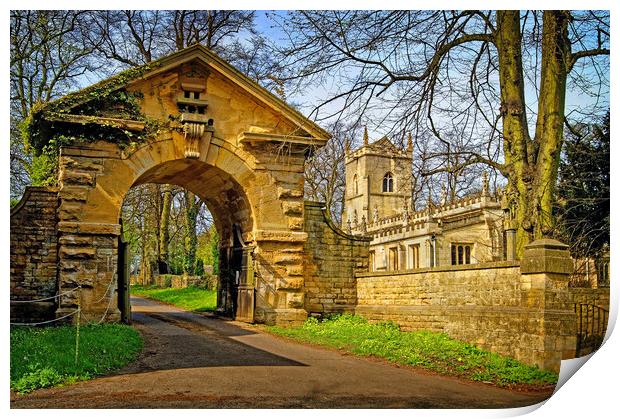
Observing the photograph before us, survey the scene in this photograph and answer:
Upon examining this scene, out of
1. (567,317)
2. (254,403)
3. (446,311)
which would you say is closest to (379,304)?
(446,311)

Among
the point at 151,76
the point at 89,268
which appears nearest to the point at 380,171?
the point at 151,76

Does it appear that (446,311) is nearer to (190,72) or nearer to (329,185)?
(190,72)

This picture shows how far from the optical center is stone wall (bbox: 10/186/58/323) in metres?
12.7

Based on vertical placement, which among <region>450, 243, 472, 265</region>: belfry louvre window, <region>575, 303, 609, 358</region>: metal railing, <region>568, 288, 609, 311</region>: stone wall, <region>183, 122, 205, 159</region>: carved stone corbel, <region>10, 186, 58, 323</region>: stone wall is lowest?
<region>575, 303, 609, 358</region>: metal railing

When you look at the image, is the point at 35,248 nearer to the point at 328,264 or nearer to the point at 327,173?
the point at 328,264

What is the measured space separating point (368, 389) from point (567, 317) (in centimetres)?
312

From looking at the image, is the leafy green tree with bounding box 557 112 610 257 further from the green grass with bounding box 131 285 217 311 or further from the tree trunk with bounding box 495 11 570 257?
the green grass with bounding box 131 285 217 311

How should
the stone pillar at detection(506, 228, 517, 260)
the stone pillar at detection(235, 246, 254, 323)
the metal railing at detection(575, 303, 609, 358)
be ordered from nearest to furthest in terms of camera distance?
the metal railing at detection(575, 303, 609, 358), the stone pillar at detection(506, 228, 517, 260), the stone pillar at detection(235, 246, 254, 323)

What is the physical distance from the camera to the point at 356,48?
9906mm

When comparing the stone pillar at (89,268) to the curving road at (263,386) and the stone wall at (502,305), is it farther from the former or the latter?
the stone wall at (502,305)

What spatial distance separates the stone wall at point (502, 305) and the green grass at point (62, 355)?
16.8 feet

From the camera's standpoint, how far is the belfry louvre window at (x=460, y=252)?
1389 inches

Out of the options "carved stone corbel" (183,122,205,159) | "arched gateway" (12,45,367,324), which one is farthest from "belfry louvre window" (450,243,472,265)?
"carved stone corbel" (183,122,205,159)

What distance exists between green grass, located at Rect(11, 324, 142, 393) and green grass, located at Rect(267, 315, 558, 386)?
344cm
